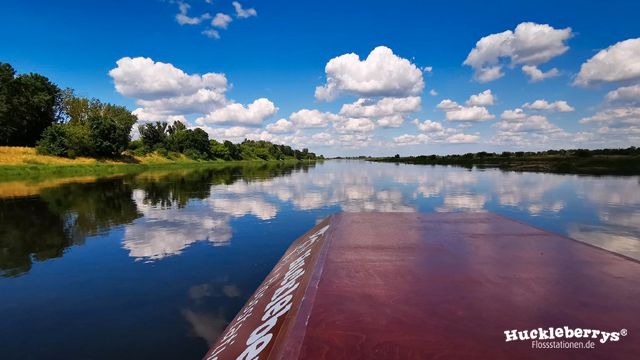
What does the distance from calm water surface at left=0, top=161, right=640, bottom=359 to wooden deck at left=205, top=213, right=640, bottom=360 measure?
208 centimetres

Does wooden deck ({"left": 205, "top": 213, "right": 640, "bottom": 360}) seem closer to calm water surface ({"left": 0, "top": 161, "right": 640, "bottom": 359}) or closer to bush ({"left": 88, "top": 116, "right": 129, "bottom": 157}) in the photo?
calm water surface ({"left": 0, "top": 161, "right": 640, "bottom": 359})

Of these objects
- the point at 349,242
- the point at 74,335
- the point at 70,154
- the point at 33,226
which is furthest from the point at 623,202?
the point at 70,154

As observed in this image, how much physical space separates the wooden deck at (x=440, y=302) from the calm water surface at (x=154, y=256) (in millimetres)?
2085

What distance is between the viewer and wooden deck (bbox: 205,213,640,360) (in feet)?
13.1

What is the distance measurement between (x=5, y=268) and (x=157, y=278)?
590 centimetres

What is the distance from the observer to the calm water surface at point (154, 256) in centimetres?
720

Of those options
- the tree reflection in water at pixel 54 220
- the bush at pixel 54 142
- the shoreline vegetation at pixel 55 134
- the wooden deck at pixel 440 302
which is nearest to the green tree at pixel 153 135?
the shoreline vegetation at pixel 55 134

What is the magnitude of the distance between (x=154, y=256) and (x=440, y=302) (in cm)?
1121

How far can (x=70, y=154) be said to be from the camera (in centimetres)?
8369

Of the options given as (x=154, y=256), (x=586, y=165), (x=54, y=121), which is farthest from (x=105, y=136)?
(x=586, y=165)

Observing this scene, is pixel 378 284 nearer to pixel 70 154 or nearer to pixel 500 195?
pixel 500 195

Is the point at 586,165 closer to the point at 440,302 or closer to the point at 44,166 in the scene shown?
the point at 440,302

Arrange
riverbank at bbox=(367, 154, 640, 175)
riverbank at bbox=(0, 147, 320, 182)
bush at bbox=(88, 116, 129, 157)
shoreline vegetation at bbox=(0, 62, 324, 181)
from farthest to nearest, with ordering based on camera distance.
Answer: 1. bush at bbox=(88, 116, 129, 157)
2. shoreline vegetation at bbox=(0, 62, 324, 181)
3. riverbank at bbox=(367, 154, 640, 175)
4. riverbank at bbox=(0, 147, 320, 182)

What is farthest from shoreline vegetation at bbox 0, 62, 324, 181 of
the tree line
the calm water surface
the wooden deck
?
the wooden deck
